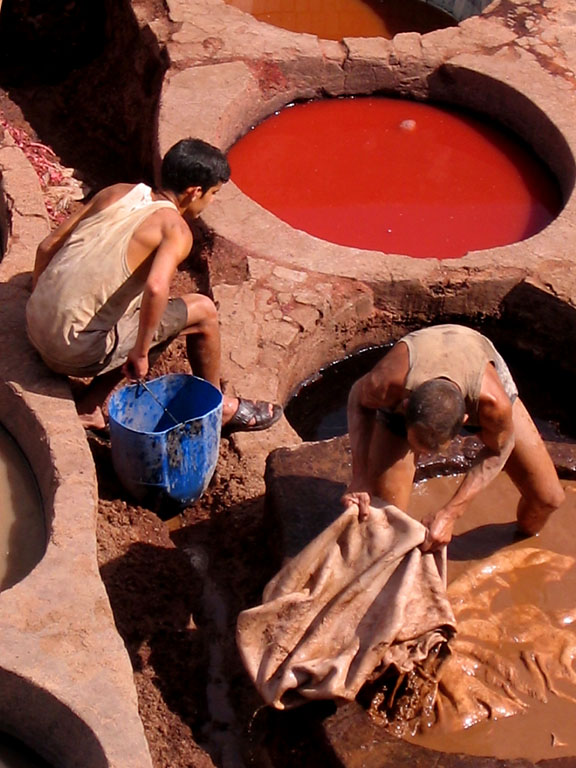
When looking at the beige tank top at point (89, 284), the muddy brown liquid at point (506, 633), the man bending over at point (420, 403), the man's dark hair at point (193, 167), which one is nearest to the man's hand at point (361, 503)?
the man bending over at point (420, 403)

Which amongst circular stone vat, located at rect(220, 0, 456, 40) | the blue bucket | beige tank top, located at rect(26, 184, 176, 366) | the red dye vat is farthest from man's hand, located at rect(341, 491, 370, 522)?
circular stone vat, located at rect(220, 0, 456, 40)

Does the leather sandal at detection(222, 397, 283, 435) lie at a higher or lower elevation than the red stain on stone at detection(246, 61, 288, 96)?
lower

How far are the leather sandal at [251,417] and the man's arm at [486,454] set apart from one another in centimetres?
122

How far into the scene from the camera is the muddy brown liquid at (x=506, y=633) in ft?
15.1

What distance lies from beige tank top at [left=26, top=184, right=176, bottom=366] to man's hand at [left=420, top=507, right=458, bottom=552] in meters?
1.53

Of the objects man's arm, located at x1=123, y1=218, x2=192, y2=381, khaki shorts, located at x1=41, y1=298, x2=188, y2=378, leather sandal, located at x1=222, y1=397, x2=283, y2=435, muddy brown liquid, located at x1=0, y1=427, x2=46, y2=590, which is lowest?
leather sandal, located at x1=222, y1=397, x2=283, y2=435

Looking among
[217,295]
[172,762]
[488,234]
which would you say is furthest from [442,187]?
[172,762]

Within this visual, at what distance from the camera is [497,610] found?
5.04 meters

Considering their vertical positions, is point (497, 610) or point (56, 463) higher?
point (56, 463)

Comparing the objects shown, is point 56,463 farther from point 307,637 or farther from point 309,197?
point 309,197

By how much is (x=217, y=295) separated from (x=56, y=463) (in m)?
1.68

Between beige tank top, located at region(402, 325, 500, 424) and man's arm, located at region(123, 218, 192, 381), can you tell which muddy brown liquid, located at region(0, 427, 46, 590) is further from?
beige tank top, located at region(402, 325, 500, 424)

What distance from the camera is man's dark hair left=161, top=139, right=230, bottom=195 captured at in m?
4.92

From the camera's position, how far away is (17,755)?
167 inches
